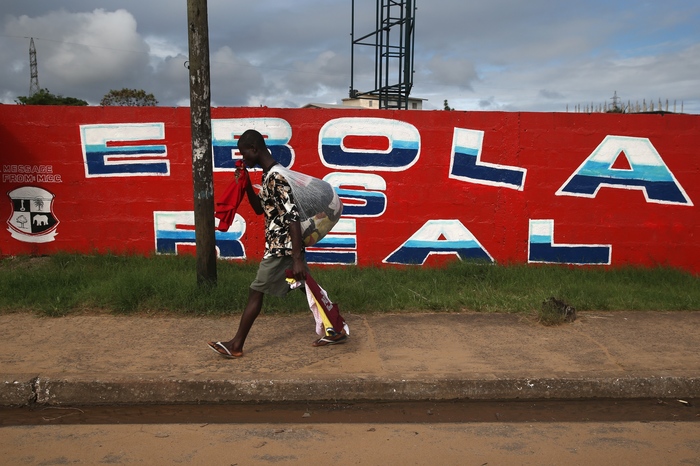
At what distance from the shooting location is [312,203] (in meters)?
4.65

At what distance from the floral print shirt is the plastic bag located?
6 centimetres

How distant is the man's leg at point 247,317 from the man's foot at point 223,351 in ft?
0.05

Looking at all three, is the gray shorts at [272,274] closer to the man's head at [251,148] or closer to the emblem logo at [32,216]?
the man's head at [251,148]

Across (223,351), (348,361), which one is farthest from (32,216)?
(348,361)

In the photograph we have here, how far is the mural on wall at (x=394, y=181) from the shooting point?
7.45 meters

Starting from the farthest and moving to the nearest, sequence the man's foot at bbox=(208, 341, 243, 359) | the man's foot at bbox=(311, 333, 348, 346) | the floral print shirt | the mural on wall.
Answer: the mural on wall
the man's foot at bbox=(311, 333, 348, 346)
the man's foot at bbox=(208, 341, 243, 359)
the floral print shirt

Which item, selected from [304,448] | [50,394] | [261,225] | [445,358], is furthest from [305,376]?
[261,225]

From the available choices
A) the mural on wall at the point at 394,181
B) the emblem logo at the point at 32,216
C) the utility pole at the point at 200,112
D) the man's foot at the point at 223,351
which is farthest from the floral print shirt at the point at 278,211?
the emblem logo at the point at 32,216

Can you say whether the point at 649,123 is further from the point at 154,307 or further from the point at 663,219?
the point at 154,307

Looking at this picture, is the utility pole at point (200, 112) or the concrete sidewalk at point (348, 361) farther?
the utility pole at point (200, 112)

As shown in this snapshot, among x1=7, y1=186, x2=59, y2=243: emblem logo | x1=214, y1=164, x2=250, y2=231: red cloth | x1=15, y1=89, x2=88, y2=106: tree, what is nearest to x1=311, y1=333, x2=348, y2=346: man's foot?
x1=214, y1=164, x2=250, y2=231: red cloth

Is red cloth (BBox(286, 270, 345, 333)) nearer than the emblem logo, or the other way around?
red cloth (BBox(286, 270, 345, 333))

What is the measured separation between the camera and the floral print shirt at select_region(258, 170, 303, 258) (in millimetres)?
4500

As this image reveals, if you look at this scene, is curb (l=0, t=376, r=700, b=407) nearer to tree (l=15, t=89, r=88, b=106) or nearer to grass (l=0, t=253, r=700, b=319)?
grass (l=0, t=253, r=700, b=319)
